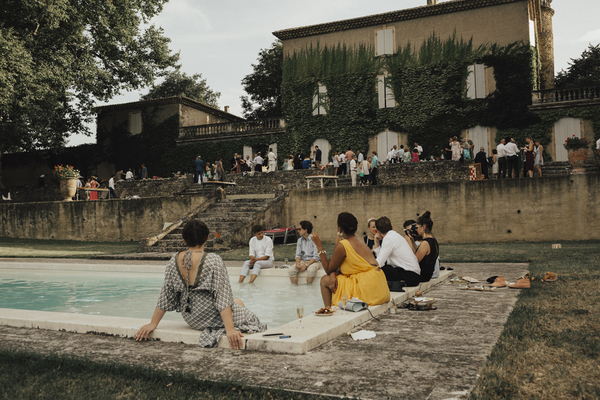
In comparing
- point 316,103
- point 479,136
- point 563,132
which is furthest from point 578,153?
point 316,103

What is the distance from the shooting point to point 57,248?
835 inches

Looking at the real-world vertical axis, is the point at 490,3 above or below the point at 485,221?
above

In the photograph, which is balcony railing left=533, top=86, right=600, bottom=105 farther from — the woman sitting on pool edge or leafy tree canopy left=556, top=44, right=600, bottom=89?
the woman sitting on pool edge

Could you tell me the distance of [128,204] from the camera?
2425 cm

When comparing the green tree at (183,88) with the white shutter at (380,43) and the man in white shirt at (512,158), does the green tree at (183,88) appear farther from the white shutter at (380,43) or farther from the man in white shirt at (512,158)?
the man in white shirt at (512,158)

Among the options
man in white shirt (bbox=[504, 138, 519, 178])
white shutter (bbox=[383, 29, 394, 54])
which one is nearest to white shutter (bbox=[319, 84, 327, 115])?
white shutter (bbox=[383, 29, 394, 54])

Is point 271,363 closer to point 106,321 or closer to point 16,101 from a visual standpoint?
point 106,321

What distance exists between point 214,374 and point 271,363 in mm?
491

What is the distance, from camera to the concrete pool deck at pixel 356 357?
335cm

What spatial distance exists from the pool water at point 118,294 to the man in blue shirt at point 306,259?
195mm

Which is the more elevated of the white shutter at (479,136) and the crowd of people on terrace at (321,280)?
the white shutter at (479,136)

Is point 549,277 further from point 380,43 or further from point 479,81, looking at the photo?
point 380,43

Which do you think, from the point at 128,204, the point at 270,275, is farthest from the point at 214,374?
the point at 128,204

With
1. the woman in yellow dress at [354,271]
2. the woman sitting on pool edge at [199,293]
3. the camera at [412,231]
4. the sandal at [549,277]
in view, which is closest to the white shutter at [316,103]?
the camera at [412,231]
